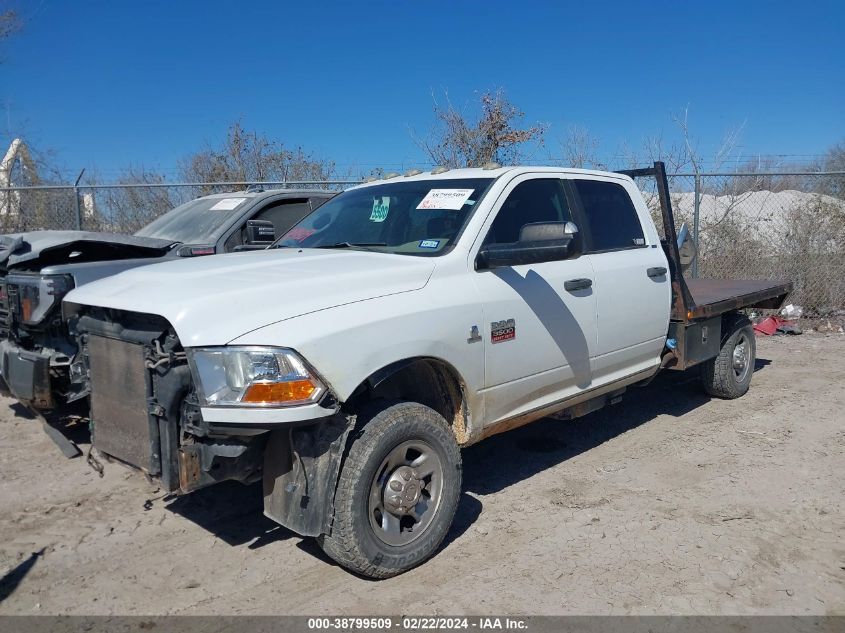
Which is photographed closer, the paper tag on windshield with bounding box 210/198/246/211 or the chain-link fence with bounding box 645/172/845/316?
the paper tag on windshield with bounding box 210/198/246/211

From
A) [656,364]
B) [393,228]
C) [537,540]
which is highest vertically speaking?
[393,228]

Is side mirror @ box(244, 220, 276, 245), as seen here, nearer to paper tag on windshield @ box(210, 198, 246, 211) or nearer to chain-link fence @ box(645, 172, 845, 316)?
paper tag on windshield @ box(210, 198, 246, 211)

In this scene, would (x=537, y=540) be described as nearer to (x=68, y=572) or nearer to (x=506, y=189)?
(x=506, y=189)

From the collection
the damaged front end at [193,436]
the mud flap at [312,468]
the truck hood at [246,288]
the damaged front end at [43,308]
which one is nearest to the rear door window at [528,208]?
the truck hood at [246,288]

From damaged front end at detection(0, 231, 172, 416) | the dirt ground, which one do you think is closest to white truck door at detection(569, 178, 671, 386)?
the dirt ground

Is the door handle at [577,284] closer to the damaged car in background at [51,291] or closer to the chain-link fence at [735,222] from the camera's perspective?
the damaged car in background at [51,291]

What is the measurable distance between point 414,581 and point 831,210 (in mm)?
10496

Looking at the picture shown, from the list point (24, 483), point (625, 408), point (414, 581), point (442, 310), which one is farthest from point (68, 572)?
point (625, 408)

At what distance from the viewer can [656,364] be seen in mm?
5520

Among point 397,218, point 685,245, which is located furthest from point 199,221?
point 685,245

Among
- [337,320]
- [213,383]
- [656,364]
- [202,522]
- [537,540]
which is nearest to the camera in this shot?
[213,383]

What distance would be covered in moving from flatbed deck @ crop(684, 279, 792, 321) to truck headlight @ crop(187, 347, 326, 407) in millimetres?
3716

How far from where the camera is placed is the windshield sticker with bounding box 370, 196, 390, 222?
458 centimetres

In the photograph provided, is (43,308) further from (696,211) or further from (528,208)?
(696,211)
